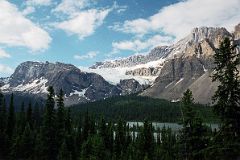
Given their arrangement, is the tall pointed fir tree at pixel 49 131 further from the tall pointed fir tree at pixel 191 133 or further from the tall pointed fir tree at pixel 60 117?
the tall pointed fir tree at pixel 191 133

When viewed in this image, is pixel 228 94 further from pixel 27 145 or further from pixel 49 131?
pixel 27 145

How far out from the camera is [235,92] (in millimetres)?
31609

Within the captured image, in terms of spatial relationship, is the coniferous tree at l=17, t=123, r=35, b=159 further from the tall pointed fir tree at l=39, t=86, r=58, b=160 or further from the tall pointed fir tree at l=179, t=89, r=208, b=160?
the tall pointed fir tree at l=179, t=89, r=208, b=160

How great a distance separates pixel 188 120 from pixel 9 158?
207 ft

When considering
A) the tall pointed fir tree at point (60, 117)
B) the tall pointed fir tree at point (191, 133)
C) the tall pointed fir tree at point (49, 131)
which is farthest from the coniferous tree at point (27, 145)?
the tall pointed fir tree at point (191, 133)

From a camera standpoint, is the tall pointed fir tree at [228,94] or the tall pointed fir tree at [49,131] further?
the tall pointed fir tree at [49,131]

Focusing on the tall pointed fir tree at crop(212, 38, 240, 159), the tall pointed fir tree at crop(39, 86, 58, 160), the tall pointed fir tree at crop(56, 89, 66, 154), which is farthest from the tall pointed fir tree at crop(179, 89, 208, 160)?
the tall pointed fir tree at crop(56, 89, 66, 154)

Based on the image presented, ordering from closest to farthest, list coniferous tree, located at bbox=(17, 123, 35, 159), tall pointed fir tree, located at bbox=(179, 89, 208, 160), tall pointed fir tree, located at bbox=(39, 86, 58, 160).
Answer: tall pointed fir tree, located at bbox=(179, 89, 208, 160), tall pointed fir tree, located at bbox=(39, 86, 58, 160), coniferous tree, located at bbox=(17, 123, 35, 159)

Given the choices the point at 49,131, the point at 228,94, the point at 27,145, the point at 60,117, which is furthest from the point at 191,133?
the point at 27,145

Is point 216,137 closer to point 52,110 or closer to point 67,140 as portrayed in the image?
point 52,110

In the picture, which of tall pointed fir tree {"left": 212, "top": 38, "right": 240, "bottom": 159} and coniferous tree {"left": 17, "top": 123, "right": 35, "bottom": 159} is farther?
coniferous tree {"left": 17, "top": 123, "right": 35, "bottom": 159}

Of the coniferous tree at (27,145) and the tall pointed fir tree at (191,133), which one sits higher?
the tall pointed fir tree at (191,133)

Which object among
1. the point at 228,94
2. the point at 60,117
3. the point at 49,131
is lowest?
the point at 49,131

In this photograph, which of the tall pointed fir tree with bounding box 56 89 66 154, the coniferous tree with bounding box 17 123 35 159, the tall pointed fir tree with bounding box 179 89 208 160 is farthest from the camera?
the coniferous tree with bounding box 17 123 35 159
